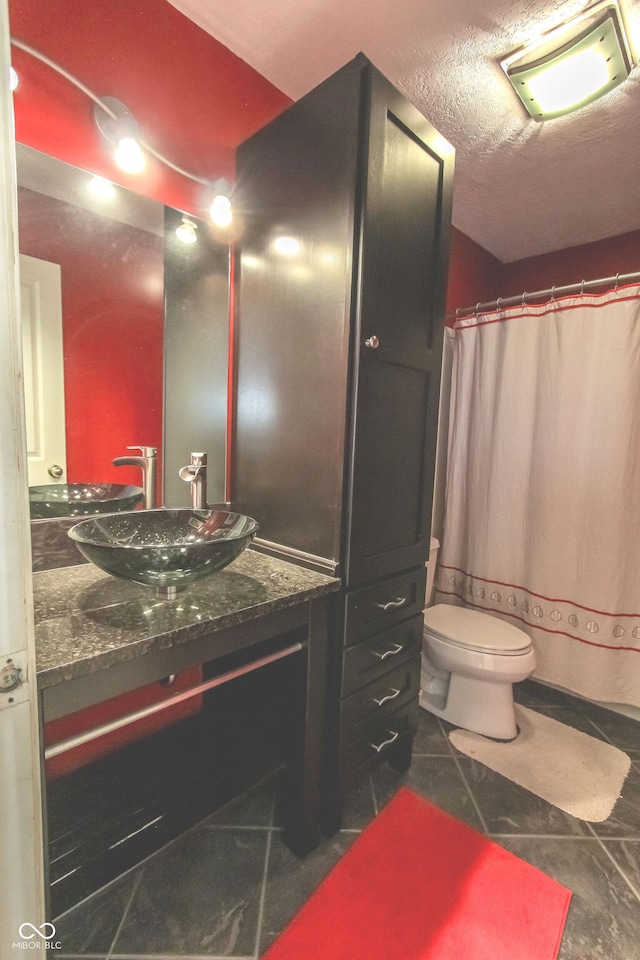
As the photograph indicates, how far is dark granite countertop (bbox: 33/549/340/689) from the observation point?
701 millimetres

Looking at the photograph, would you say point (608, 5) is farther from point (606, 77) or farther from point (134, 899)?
point (134, 899)

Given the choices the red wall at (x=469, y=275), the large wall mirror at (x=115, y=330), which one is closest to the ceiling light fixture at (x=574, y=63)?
the red wall at (x=469, y=275)

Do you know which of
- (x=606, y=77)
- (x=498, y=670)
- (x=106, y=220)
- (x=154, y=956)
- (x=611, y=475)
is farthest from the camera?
(x=611, y=475)

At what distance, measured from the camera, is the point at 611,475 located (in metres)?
1.82

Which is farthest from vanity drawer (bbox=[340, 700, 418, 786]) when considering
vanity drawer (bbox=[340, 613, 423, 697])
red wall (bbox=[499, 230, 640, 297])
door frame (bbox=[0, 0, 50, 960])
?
red wall (bbox=[499, 230, 640, 297])

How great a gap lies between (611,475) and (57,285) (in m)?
2.18

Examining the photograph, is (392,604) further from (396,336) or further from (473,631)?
(396,336)

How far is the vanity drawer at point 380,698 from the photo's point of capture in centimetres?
120

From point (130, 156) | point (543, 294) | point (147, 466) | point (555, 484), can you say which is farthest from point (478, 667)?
point (130, 156)

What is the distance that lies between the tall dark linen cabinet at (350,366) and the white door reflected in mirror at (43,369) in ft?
1.77

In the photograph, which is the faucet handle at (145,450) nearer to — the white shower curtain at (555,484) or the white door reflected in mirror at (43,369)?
the white door reflected in mirror at (43,369)

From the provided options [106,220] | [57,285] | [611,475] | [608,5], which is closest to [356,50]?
[608,5]

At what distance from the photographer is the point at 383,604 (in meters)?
1.28

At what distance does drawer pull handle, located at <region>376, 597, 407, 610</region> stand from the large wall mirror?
684 millimetres
